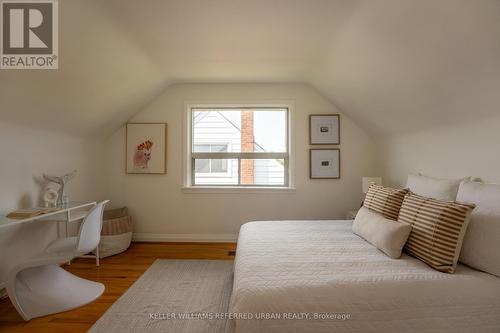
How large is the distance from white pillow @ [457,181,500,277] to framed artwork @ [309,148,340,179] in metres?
1.89

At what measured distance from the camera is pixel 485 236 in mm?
1265

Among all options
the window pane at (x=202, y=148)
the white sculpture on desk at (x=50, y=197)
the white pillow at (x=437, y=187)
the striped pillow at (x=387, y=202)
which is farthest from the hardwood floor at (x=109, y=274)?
the white pillow at (x=437, y=187)

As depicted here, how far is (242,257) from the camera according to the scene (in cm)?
155

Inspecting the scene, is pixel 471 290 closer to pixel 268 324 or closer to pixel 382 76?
pixel 268 324

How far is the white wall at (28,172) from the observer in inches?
77.9

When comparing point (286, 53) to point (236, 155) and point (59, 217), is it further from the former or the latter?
point (59, 217)

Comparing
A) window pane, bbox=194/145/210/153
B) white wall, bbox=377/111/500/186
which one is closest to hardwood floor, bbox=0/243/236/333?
window pane, bbox=194/145/210/153

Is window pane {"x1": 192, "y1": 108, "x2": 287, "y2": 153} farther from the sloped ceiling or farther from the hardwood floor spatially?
the hardwood floor

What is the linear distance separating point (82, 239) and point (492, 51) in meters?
3.14

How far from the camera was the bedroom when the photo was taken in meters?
1.25

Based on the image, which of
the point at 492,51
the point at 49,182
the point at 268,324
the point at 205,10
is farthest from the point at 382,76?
the point at 49,182

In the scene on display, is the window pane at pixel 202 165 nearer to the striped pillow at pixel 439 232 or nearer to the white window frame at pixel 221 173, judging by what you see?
the white window frame at pixel 221 173

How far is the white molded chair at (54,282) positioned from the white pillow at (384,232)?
7.38ft

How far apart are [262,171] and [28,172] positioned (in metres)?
2.69
